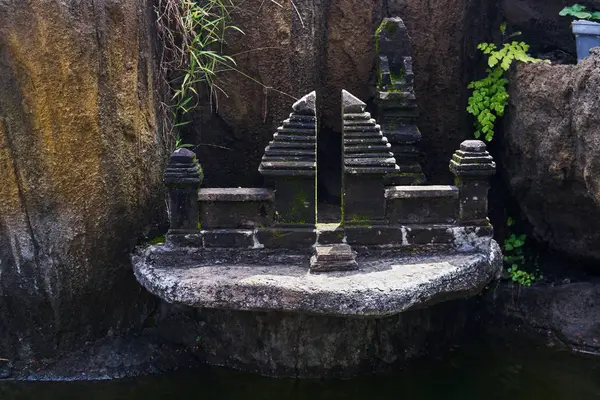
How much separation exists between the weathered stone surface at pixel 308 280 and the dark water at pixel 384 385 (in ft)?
2.72

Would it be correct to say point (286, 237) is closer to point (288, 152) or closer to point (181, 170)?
point (288, 152)

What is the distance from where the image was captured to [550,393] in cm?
465

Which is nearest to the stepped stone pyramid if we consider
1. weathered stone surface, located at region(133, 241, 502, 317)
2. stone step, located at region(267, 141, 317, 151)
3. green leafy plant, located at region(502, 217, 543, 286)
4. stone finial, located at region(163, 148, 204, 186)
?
stone step, located at region(267, 141, 317, 151)

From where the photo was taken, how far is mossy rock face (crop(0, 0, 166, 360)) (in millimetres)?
4125

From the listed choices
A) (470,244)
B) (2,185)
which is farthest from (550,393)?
(2,185)

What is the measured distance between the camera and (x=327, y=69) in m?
5.95

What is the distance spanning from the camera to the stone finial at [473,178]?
14.9ft

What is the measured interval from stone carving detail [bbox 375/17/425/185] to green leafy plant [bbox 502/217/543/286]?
125cm

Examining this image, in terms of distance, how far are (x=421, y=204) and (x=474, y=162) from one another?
19.2 inches

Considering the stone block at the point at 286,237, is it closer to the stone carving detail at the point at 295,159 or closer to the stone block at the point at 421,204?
the stone carving detail at the point at 295,159

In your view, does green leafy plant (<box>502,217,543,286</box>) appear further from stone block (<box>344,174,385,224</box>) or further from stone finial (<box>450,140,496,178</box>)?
stone block (<box>344,174,385,224</box>)

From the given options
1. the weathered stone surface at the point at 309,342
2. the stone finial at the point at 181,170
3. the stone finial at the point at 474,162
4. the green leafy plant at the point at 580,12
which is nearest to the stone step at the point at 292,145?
the stone finial at the point at 181,170

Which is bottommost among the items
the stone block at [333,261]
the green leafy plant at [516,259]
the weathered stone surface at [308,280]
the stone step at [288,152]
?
the green leafy plant at [516,259]

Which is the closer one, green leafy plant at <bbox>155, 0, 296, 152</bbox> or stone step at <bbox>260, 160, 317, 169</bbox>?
stone step at <bbox>260, 160, 317, 169</bbox>
